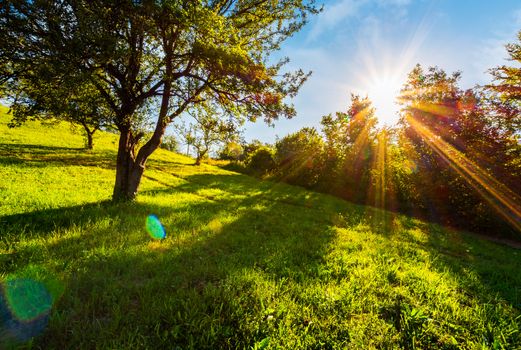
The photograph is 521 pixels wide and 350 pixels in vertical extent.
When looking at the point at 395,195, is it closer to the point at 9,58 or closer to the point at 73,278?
the point at 73,278

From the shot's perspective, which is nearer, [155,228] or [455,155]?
[155,228]

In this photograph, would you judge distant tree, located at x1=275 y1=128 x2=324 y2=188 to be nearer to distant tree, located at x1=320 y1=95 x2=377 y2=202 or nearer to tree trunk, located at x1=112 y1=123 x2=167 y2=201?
distant tree, located at x1=320 y1=95 x2=377 y2=202

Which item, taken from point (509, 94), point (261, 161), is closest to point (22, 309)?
point (509, 94)

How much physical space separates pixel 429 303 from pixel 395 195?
22.8 meters

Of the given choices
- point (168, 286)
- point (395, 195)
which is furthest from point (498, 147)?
point (168, 286)

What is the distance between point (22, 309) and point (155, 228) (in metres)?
4.55

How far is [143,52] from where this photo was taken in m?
9.93

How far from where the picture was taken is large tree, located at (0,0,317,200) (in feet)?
22.2

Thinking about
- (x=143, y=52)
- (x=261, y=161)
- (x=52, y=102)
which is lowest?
(x=261, y=161)

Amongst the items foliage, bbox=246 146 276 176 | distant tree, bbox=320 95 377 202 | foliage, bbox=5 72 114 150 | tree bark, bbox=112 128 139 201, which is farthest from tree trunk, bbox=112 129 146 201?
foliage, bbox=246 146 276 176

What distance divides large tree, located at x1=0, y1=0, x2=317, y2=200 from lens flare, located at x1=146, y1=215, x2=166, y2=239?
11.3ft

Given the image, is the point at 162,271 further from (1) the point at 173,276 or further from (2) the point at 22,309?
(2) the point at 22,309

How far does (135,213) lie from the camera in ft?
31.0

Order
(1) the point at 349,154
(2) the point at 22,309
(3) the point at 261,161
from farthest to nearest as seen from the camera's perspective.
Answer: (3) the point at 261,161 → (1) the point at 349,154 → (2) the point at 22,309
